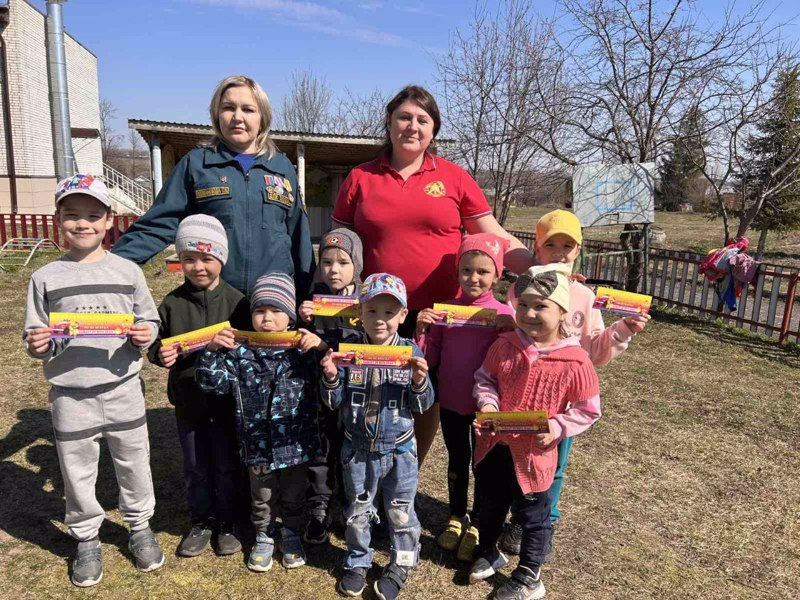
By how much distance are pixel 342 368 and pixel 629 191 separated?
8.91 m

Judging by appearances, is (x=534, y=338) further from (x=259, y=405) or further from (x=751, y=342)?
(x=751, y=342)

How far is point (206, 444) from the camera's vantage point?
9.38ft

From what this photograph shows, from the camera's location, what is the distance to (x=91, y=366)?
2533 mm

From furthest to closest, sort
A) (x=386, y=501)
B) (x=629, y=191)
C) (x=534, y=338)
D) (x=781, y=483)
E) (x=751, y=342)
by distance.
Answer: (x=629, y=191), (x=751, y=342), (x=781, y=483), (x=386, y=501), (x=534, y=338)

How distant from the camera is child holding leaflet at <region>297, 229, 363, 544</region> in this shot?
2768 mm

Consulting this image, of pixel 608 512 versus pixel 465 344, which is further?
pixel 608 512

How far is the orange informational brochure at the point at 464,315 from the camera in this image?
2547mm

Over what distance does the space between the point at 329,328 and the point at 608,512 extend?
2.22 metres

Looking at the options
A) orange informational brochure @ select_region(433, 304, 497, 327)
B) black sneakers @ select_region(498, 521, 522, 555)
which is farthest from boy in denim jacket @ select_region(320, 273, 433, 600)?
black sneakers @ select_region(498, 521, 522, 555)

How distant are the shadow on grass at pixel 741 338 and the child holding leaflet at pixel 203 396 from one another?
7.30m

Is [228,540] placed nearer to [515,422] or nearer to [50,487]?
[50,487]

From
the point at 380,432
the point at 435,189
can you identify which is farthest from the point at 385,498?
the point at 435,189

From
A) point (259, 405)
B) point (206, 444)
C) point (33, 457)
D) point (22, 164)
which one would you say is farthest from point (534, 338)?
point (22, 164)

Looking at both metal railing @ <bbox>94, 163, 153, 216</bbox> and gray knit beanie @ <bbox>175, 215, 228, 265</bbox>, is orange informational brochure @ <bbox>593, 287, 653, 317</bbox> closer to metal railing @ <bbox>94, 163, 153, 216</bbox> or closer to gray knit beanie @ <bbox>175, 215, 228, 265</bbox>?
gray knit beanie @ <bbox>175, 215, 228, 265</bbox>
